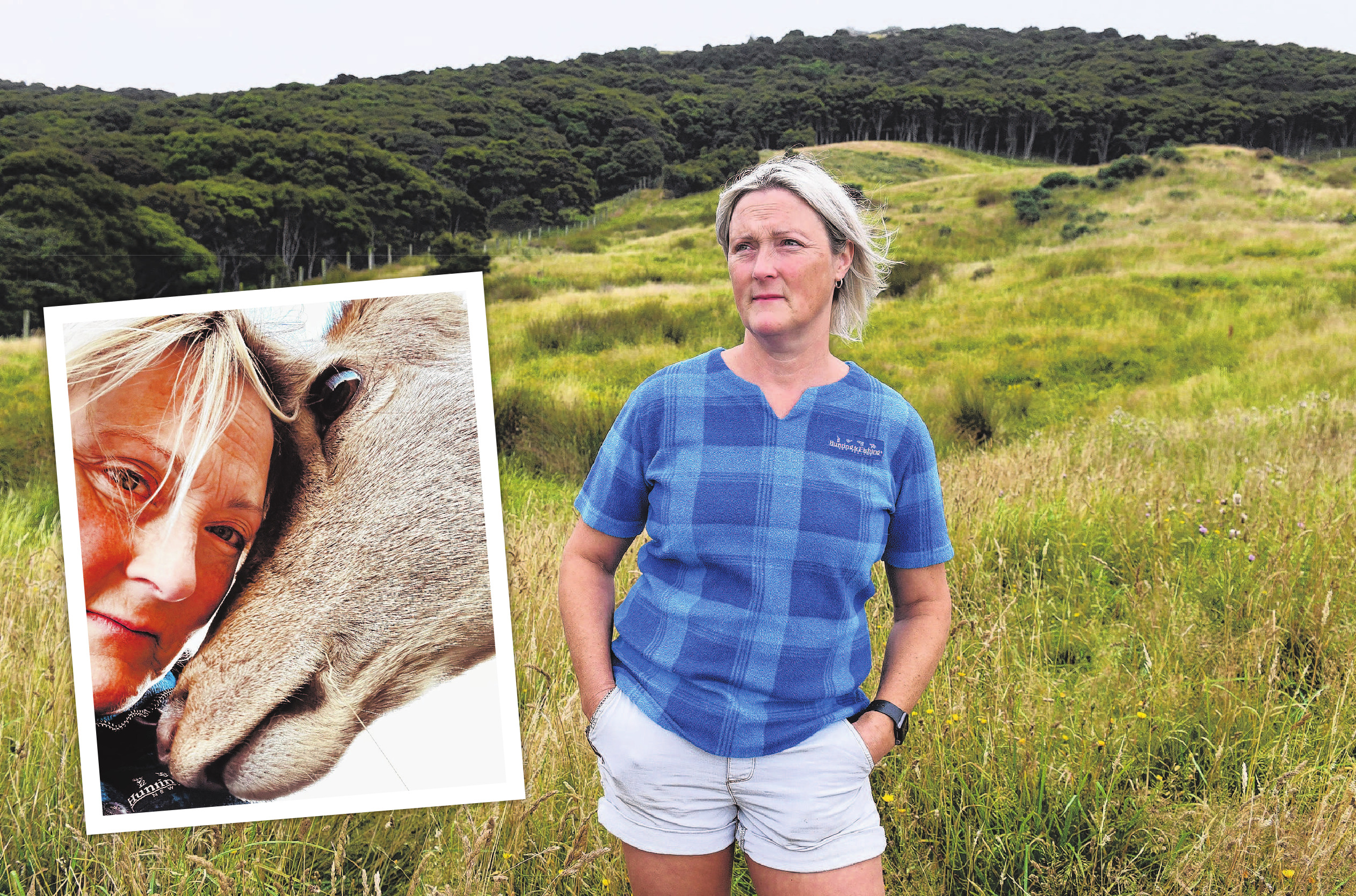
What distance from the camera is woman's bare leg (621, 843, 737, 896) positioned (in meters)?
1.44

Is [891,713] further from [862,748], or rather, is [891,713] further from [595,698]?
[595,698]

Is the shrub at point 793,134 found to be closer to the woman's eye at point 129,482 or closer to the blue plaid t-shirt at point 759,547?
the woman's eye at point 129,482

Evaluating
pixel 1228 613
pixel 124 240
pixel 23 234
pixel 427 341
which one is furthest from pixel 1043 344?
pixel 124 240

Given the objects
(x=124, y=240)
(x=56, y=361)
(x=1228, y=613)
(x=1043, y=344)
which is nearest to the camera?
(x=56, y=361)

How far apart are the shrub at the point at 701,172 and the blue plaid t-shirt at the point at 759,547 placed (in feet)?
163

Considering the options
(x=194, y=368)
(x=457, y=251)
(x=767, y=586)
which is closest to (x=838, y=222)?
(x=767, y=586)

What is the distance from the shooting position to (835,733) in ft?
4.63

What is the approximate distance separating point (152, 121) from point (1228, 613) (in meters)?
61.4

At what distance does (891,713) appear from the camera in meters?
1.47

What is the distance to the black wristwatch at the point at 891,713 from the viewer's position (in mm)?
1471

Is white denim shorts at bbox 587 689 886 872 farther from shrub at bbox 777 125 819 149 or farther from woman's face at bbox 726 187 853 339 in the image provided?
shrub at bbox 777 125 819 149

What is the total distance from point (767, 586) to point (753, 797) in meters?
0.39

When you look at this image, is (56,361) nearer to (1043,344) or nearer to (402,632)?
(402,632)

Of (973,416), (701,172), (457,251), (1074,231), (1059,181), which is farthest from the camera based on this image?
(701,172)
